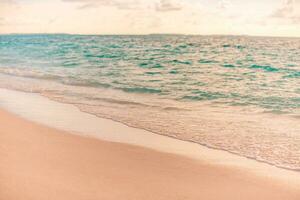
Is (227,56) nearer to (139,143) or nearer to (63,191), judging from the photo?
(139,143)

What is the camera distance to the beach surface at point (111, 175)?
9.61 ft

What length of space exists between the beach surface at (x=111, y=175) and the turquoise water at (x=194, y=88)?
0.58 metres

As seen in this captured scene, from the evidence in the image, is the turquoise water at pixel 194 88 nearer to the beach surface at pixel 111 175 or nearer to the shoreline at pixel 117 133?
the shoreline at pixel 117 133

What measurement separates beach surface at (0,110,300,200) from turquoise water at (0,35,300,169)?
582mm

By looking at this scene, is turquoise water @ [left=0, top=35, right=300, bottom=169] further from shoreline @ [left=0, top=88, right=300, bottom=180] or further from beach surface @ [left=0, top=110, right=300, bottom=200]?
beach surface @ [left=0, top=110, right=300, bottom=200]

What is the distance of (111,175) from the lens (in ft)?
10.8

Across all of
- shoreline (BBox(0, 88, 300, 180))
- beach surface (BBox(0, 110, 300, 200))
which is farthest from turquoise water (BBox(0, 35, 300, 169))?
beach surface (BBox(0, 110, 300, 200))

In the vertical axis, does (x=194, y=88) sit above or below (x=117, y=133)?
above

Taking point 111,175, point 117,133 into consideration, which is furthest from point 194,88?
point 111,175

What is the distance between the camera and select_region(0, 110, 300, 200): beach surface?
9.61 feet

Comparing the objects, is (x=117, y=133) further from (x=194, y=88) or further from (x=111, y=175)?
(x=194, y=88)

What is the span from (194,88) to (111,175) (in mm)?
4140

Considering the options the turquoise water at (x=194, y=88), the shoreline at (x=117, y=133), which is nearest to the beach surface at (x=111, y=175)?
the shoreline at (x=117, y=133)

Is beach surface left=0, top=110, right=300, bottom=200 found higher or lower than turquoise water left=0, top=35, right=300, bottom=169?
lower
